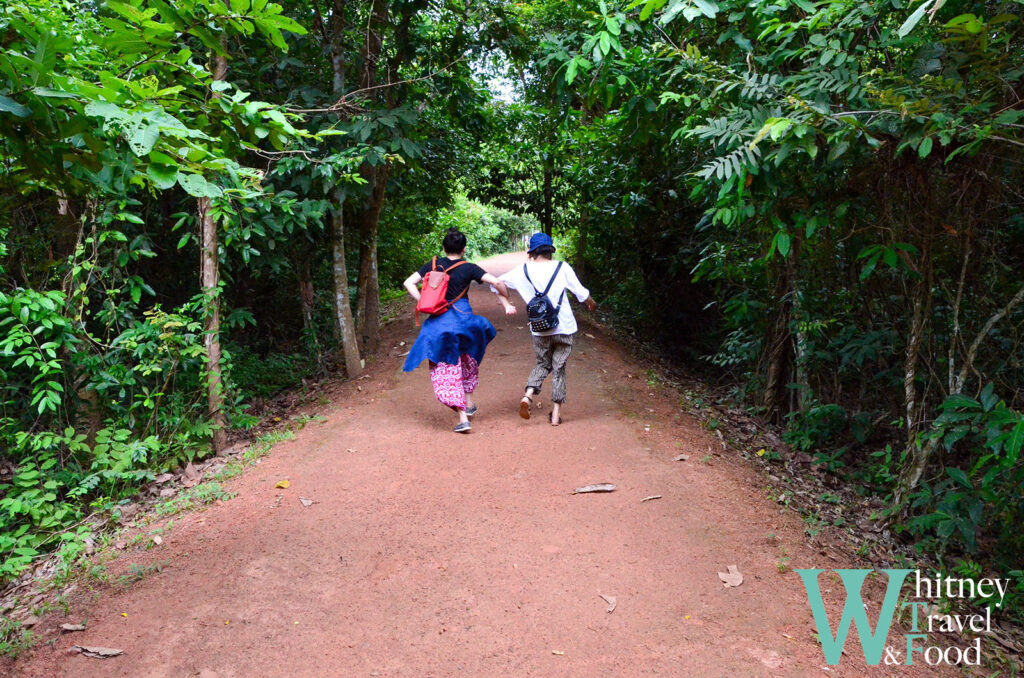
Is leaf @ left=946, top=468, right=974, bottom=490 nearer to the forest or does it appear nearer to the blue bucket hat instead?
the forest

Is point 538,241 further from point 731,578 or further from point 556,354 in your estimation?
point 731,578

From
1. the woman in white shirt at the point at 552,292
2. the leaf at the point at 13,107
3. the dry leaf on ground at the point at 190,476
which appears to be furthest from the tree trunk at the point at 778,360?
the leaf at the point at 13,107

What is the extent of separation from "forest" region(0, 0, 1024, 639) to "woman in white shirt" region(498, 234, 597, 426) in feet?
4.59

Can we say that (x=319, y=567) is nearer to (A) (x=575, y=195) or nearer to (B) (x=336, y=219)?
(B) (x=336, y=219)

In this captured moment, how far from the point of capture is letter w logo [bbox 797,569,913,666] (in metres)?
3.32

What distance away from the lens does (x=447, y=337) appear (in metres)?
6.05

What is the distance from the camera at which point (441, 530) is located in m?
4.43

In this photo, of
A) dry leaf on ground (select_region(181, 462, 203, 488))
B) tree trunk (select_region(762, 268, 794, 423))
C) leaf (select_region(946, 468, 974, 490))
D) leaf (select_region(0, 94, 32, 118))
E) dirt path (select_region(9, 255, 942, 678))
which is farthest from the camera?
tree trunk (select_region(762, 268, 794, 423))

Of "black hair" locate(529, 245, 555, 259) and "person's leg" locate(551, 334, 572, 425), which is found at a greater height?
"black hair" locate(529, 245, 555, 259)

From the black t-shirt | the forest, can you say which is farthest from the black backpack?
the forest

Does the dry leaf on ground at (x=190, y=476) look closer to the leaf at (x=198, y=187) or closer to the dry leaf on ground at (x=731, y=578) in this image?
the leaf at (x=198, y=187)

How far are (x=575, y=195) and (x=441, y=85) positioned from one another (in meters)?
6.20

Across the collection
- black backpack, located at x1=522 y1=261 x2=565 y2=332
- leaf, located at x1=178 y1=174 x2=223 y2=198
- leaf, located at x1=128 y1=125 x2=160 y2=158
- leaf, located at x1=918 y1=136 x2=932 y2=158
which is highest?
leaf, located at x1=918 y1=136 x2=932 y2=158

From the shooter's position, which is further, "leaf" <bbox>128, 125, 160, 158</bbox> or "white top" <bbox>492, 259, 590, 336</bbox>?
"white top" <bbox>492, 259, 590, 336</bbox>
